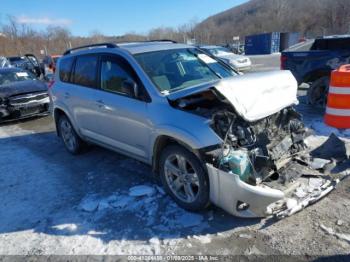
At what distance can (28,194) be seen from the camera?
4598 millimetres

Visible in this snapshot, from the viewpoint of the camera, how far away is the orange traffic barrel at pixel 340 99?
19.0 feet

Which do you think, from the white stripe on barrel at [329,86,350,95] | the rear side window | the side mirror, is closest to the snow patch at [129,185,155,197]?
the side mirror

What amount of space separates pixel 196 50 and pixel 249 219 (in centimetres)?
272

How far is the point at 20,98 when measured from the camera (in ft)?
30.0

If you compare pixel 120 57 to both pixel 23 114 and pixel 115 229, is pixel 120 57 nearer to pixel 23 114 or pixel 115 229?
pixel 115 229

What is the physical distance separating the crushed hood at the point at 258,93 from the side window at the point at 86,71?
7.94ft

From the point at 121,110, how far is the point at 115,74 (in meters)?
0.58

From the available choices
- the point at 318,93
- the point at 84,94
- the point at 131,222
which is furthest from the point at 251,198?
the point at 318,93

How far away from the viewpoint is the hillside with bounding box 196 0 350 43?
6756 centimetres

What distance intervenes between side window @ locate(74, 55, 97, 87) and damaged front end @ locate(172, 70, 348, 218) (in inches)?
76.2

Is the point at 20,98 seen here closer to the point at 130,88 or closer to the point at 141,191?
the point at 130,88

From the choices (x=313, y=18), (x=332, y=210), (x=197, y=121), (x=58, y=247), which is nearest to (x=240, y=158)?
(x=197, y=121)

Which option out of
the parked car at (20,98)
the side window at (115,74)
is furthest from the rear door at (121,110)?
the parked car at (20,98)

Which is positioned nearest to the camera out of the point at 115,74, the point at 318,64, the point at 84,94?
the point at 115,74
